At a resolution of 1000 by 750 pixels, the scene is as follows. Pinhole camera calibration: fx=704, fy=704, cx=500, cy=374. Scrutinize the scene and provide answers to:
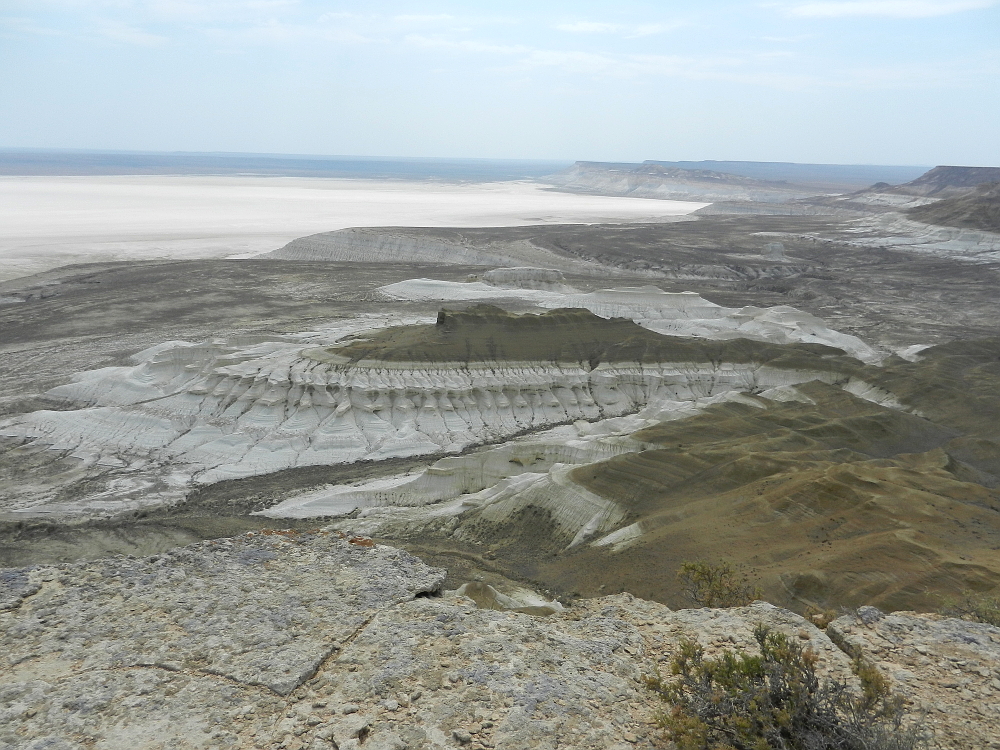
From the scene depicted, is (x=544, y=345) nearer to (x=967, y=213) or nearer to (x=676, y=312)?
(x=676, y=312)

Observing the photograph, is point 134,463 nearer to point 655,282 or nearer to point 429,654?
point 429,654

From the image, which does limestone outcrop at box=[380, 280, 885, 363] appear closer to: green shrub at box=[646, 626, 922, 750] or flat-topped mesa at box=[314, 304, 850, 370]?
flat-topped mesa at box=[314, 304, 850, 370]

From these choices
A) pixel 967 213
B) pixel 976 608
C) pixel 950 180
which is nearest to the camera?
pixel 976 608

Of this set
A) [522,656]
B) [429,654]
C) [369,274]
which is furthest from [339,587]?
[369,274]

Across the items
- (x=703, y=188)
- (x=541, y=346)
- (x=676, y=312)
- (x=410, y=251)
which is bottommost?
(x=676, y=312)

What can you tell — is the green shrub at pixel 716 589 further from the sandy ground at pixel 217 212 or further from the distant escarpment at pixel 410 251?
the sandy ground at pixel 217 212

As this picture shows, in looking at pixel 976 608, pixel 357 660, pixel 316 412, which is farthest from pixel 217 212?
pixel 976 608
